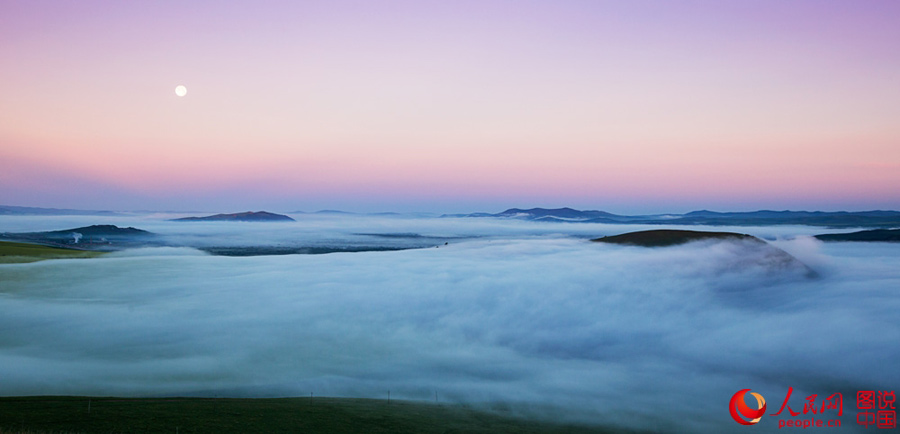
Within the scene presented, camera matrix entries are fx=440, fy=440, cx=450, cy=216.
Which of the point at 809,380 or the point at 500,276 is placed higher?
the point at 500,276

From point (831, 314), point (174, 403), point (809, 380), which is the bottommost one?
point (809, 380)

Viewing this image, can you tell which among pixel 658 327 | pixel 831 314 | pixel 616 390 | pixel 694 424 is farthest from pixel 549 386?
pixel 831 314

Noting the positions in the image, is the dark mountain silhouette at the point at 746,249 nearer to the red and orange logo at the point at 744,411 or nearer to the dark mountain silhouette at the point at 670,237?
the dark mountain silhouette at the point at 670,237

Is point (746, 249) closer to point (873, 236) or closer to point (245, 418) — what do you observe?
point (245, 418)

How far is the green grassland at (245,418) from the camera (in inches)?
546

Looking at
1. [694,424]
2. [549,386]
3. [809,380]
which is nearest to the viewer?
[694,424]

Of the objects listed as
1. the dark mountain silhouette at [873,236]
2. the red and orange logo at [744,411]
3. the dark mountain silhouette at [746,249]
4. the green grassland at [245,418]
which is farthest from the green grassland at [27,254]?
the dark mountain silhouette at [873,236]

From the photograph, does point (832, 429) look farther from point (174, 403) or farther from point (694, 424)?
point (174, 403)

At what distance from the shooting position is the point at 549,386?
3130cm

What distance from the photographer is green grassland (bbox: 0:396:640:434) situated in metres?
13.9

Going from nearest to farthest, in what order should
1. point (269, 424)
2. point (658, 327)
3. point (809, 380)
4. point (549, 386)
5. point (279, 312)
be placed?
point (269, 424)
point (549, 386)
point (809, 380)
point (279, 312)
point (658, 327)

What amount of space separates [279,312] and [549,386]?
27.7 m

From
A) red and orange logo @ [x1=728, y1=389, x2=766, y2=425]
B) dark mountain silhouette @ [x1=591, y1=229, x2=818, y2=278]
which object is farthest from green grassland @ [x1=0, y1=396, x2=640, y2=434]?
dark mountain silhouette @ [x1=591, y1=229, x2=818, y2=278]

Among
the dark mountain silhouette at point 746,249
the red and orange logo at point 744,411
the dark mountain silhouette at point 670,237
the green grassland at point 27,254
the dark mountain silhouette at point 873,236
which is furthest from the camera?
the dark mountain silhouette at point 873,236
